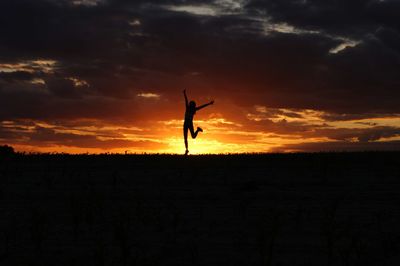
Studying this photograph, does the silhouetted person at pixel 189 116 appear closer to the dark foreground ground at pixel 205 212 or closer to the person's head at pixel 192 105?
the person's head at pixel 192 105

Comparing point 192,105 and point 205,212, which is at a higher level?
point 192,105

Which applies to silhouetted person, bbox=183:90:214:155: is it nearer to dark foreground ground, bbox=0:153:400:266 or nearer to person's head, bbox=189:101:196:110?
person's head, bbox=189:101:196:110

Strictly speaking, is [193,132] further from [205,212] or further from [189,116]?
[205,212]

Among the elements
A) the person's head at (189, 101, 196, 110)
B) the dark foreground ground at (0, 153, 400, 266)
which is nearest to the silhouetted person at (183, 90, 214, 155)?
Answer: the person's head at (189, 101, 196, 110)

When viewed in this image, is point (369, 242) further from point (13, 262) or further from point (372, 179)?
point (372, 179)

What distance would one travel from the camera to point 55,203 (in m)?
12.1

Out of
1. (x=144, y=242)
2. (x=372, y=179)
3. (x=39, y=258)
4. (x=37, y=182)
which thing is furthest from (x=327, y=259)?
(x=37, y=182)

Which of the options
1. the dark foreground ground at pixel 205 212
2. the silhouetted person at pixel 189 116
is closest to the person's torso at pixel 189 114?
the silhouetted person at pixel 189 116

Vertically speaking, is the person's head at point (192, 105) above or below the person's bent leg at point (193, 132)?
above

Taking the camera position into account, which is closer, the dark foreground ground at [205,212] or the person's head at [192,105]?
the dark foreground ground at [205,212]

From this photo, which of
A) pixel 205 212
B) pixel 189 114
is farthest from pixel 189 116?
pixel 205 212

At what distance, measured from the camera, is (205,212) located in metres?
10.7

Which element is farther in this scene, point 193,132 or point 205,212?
point 193,132

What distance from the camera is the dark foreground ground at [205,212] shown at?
788cm
